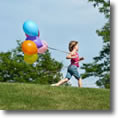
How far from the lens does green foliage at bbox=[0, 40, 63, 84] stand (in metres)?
22.3

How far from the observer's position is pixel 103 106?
20.2 feet

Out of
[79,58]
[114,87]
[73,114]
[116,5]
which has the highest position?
[116,5]

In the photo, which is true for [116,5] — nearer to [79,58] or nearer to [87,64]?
[79,58]

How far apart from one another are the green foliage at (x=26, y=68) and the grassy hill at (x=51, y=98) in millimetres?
15209

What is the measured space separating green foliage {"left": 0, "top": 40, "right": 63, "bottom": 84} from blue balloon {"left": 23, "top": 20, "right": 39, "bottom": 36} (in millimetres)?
15542

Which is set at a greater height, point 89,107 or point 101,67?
point 101,67

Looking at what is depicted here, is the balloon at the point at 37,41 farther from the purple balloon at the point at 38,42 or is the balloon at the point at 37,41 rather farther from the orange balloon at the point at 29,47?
the orange balloon at the point at 29,47

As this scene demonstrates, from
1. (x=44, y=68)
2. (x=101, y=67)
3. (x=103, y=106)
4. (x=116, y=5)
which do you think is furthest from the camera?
(x=44, y=68)

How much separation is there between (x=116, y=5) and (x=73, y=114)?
222cm

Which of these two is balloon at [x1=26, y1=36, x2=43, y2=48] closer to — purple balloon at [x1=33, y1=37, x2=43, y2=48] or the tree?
purple balloon at [x1=33, y1=37, x2=43, y2=48]

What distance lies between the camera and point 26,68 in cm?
2262

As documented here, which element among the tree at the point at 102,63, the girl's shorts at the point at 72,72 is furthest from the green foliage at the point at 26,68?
the girl's shorts at the point at 72,72

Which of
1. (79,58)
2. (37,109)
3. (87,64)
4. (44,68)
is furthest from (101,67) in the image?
(37,109)

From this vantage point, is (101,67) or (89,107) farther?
(101,67)
